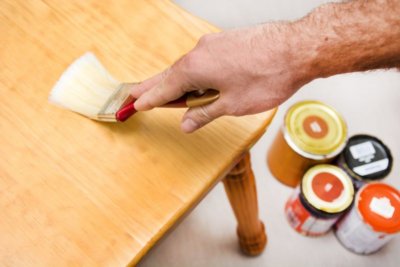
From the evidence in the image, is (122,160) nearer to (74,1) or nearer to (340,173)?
(74,1)

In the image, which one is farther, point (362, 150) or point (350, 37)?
point (362, 150)

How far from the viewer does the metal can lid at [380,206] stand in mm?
790

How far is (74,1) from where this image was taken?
22.7 inches

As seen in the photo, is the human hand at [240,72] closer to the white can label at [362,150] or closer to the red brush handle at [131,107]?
the red brush handle at [131,107]

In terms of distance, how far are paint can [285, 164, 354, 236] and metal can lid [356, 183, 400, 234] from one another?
0.09 ft

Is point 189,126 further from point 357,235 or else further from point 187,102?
point 357,235

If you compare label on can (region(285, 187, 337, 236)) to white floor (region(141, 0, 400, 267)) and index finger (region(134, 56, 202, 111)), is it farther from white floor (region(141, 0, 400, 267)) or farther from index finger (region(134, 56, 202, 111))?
index finger (region(134, 56, 202, 111))

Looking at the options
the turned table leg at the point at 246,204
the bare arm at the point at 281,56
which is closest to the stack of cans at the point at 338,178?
the turned table leg at the point at 246,204

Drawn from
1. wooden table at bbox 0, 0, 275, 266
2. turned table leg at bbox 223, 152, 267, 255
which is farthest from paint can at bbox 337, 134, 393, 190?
wooden table at bbox 0, 0, 275, 266

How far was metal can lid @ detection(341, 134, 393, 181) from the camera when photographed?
0.83 m

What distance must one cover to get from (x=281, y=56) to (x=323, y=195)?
48cm

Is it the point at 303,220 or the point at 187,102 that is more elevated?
the point at 187,102

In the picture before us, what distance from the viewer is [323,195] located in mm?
816

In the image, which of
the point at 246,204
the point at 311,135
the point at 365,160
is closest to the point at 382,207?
the point at 365,160
